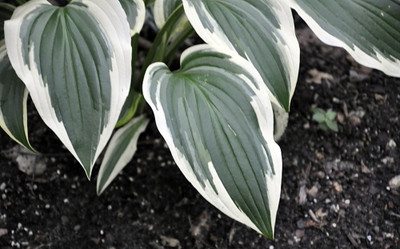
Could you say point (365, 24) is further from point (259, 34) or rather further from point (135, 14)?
point (135, 14)

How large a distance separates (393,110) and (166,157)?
673 mm

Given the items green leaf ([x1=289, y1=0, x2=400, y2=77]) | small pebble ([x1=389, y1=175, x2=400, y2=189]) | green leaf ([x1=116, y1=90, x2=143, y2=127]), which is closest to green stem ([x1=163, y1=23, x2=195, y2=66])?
green leaf ([x1=116, y1=90, x2=143, y2=127])

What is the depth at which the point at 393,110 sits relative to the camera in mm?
1636

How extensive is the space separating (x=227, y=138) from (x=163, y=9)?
39 centimetres

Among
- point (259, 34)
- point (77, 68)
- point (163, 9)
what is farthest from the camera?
point (163, 9)

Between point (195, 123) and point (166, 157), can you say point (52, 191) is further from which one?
point (195, 123)

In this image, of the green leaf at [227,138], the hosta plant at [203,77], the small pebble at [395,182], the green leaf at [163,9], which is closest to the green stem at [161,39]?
the green leaf at [163,9]

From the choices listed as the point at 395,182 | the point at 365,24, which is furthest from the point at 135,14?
the point at 395,182

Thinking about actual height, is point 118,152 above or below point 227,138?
below

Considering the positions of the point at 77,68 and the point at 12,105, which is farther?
the point at 12,105

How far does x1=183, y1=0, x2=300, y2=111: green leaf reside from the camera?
1.15 m

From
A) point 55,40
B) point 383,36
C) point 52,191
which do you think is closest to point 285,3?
point 383,36

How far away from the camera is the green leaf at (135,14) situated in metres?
1.19

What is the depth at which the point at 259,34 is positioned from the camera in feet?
3.87
